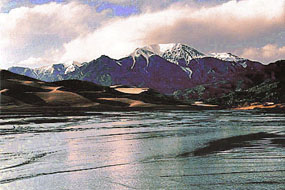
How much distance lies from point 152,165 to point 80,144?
41.0 feet

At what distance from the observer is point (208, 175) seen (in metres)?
18.7

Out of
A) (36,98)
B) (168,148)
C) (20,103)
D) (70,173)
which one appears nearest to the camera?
(70,173)

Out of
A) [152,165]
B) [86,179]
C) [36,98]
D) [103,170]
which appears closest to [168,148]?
[152,165]

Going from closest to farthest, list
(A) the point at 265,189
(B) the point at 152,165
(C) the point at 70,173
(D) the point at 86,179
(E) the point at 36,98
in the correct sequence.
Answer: (A) the point at 265,189
(D) the point at 86,179
(C) the point at 70,173
(B) the point at 152,165
(E) the point at 36,98

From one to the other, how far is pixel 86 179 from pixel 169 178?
429cm

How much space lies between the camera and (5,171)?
19891 millimetres

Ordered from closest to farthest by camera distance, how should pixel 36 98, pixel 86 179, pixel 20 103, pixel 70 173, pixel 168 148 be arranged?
pixel 86 179, pixel 70 173, pixel 168 148, pixel 20 103, pixel 36 98

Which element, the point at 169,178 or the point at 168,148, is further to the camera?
the point at 168,148

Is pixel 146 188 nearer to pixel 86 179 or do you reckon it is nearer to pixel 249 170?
pixel 86 179

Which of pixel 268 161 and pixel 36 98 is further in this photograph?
pixel 36 98

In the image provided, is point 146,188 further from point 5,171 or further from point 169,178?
point 5,171

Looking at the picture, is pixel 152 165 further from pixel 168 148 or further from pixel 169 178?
pixel 168 148

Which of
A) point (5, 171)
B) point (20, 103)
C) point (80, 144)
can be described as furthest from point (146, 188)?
point (20, 103)

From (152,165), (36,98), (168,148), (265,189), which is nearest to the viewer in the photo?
(265,189)
